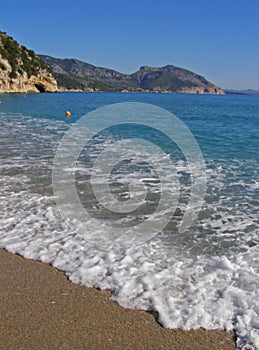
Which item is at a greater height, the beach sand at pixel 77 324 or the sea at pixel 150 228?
the beach sand at pixel 77 324

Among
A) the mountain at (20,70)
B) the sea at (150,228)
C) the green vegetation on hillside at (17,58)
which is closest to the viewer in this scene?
the sea at (150,228)

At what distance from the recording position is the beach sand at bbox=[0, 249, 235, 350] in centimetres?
329

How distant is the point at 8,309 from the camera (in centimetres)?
371

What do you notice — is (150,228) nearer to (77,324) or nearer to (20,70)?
(77,324)

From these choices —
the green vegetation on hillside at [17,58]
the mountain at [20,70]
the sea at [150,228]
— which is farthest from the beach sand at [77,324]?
the green vegetation on hillside at [17,58]

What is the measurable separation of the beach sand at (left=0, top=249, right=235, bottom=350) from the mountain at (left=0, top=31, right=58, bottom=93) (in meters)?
91.6

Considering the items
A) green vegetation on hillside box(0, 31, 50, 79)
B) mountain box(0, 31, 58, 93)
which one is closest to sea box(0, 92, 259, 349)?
mountain box(0, 31, 58, 93)

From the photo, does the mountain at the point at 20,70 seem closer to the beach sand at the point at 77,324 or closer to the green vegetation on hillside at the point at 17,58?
the green vegetation on hillside at the point at 17,58

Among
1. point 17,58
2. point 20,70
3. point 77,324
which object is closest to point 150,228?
point 77,324

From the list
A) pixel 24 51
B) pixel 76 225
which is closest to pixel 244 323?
pixel 76 225

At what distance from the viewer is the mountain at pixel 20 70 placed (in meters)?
89.6

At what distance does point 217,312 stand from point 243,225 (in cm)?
298

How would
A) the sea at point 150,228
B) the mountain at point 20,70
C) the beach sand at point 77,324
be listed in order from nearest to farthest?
the beach sand at point 77,324
the sea at point 150,228
the mountain at point 20,70

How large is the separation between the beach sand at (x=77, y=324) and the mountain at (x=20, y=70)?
3605 inches
